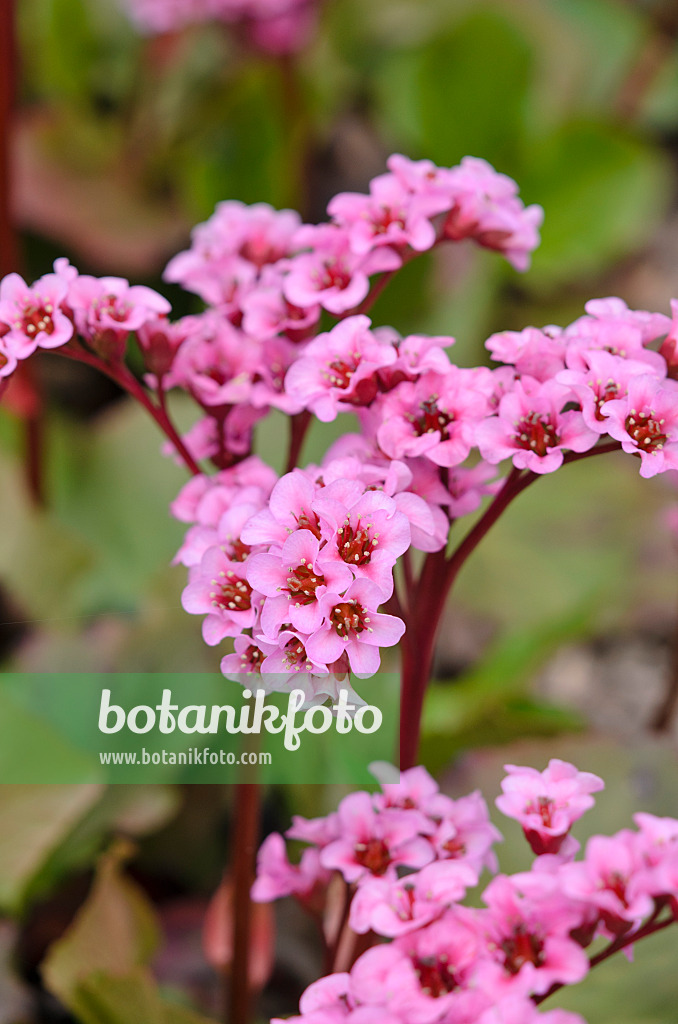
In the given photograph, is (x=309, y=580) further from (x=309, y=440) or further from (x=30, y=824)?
(x=309, y=440)

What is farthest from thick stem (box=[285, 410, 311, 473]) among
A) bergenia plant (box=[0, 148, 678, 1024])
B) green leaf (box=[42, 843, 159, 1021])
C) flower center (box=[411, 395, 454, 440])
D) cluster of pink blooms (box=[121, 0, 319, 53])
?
cluster of pink blooms (box=[121, 0, 319, 53])

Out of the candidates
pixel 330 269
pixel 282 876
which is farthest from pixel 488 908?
pixel 330 269

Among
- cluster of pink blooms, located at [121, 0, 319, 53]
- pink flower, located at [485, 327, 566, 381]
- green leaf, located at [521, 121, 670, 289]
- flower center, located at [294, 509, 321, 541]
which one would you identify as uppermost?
cluster of pink blooms, located at [121, 0, 319, 53]

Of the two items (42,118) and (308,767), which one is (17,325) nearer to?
(308,767)

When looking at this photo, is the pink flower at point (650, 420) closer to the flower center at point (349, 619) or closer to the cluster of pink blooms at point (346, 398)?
the cluster of pink blooms at point (346, 398)

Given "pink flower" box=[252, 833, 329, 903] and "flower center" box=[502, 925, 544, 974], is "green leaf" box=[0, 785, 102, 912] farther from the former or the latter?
"flower center" box=[502, 925, 544, 974]

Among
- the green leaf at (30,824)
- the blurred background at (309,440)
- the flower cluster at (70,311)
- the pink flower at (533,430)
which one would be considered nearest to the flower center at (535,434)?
the pink flower at (533,430)

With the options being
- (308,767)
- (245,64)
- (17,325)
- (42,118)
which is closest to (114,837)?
(308,767)
